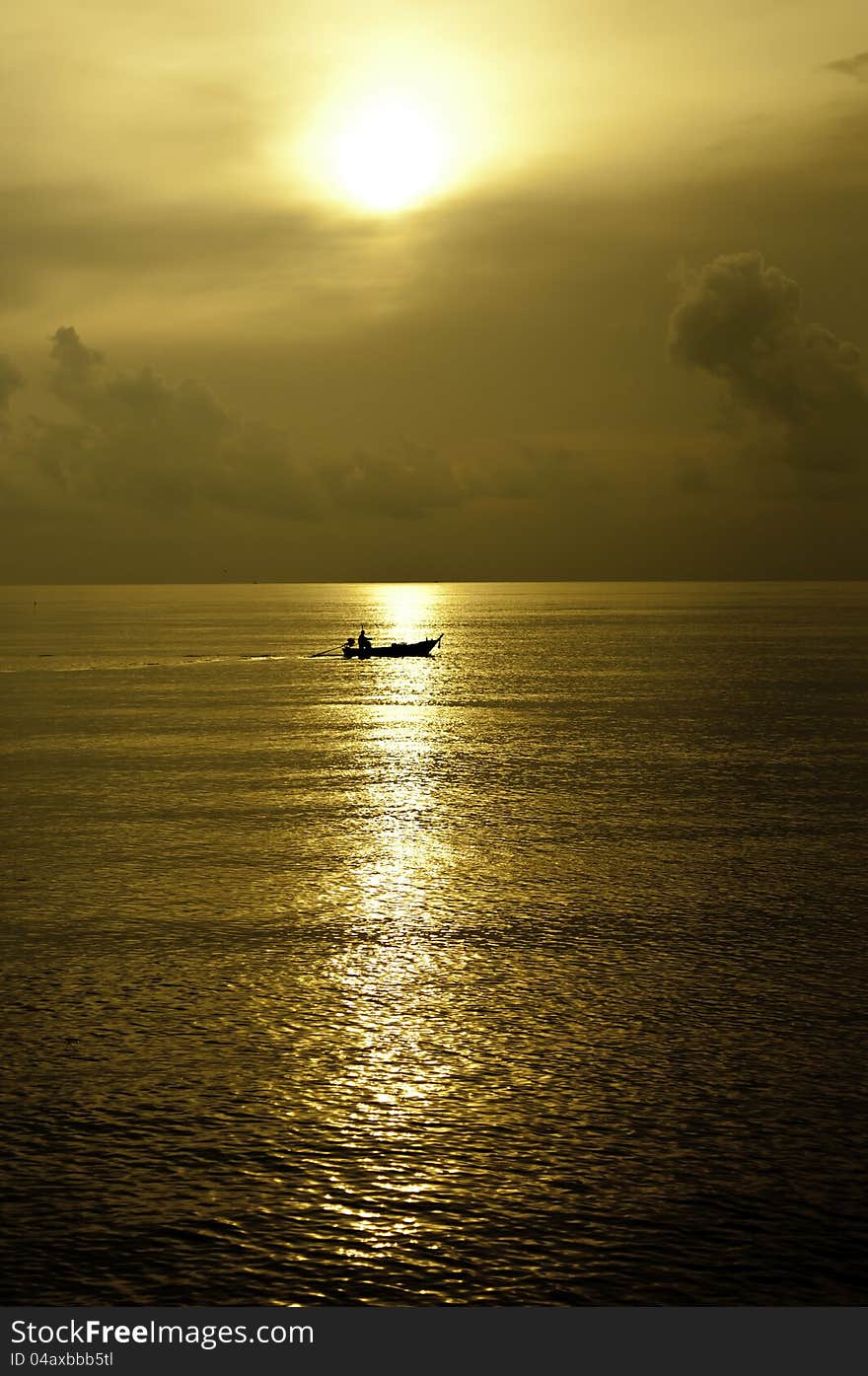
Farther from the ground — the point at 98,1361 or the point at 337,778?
the point at 337,778

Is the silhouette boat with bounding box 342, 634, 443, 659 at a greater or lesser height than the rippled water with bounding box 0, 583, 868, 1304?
greater

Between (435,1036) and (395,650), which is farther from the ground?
(395,650)

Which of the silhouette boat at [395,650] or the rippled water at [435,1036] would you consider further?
the silhouette boat at [395,650]

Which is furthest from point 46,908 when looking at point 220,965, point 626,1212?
point 626,1212

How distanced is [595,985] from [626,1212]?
35.3ft

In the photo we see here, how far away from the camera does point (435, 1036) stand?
89.9 feet

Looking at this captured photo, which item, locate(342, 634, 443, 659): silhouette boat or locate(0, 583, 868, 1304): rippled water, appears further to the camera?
locate(342, 634, 443, 659): silhouette boat

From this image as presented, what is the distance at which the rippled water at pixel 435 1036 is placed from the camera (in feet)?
62.4

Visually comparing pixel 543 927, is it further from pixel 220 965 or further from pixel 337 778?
pixel 337 778

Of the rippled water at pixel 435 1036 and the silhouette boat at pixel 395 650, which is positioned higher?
the silhouette boat at pixel 395 650

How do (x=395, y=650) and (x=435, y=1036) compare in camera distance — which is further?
(x=395, y=650)

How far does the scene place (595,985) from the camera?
30.7 m

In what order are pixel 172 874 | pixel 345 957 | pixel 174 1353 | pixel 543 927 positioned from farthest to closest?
pixel 172 874 → pixel 543 927 → pixel 345 957 → pixel 174 1353

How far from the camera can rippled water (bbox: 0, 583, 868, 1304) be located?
19031mm
